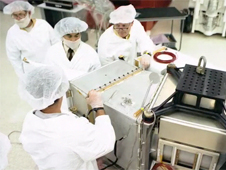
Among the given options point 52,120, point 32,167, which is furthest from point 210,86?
point 32,167

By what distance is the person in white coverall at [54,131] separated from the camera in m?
1.05

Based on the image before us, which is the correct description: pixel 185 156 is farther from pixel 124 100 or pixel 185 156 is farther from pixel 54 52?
pixel 54 52

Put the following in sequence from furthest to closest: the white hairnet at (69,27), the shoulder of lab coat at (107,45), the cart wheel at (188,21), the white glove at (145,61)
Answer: the cart wheel at (188,21) < the shoulder of lab coat at (107,45) < the white hairnet at (69,27) < the white glove at (145,61)

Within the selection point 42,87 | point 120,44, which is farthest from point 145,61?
point 42,87

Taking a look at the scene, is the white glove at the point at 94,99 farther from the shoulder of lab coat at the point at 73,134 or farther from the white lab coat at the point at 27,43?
the white lab coat at the point at 27,43

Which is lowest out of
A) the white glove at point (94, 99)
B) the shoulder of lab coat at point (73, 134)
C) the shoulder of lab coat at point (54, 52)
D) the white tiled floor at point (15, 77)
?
the white tiled floor at point (15, 77)

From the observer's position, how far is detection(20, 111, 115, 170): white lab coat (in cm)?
105

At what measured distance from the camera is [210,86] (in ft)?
3.33

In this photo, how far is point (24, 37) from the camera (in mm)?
2268

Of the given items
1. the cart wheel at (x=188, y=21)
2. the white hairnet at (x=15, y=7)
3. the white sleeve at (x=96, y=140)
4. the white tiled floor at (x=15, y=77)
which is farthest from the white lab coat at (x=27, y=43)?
the cart wheel at (x=188, y=21)

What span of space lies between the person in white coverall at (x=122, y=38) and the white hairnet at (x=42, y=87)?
3.20 feet

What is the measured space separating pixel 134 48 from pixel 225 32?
7.34 ft

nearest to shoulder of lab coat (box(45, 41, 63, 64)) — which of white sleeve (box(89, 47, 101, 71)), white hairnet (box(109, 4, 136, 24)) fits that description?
white sleeve (box(89, 47, 101, 71))

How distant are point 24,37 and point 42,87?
4.44ft
